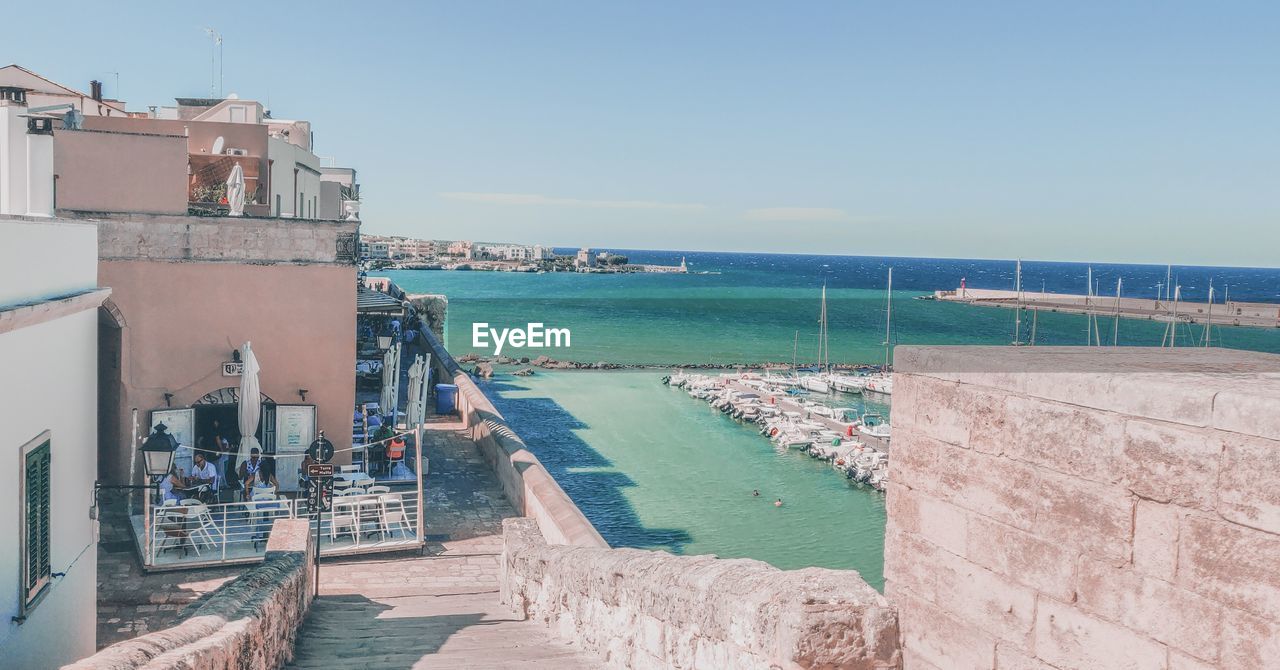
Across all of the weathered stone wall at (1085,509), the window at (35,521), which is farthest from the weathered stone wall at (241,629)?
the weathered stone wall at (1085,509)

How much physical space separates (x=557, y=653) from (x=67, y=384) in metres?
5.06

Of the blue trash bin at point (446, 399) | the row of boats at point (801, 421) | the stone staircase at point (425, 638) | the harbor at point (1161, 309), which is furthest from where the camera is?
the harbor at point (1161, 309)

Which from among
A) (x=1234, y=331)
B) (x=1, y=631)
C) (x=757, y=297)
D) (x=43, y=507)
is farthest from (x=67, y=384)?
(x=757, y=297)

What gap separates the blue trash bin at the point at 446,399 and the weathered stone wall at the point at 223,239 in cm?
1006

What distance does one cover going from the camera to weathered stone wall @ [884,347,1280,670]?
2.82m

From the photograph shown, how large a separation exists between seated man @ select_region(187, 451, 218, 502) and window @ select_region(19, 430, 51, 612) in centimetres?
555

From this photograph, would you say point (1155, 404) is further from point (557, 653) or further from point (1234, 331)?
point (1234, 331)

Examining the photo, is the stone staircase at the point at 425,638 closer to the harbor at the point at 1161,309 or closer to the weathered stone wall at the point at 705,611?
the weathered stone wall at the point at 705,611

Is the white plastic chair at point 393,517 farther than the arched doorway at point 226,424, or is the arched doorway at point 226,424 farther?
the arched doorway at point 226,424

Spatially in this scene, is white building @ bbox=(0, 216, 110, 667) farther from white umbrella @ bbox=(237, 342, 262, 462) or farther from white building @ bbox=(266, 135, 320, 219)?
white building @ bbox=(266, 135, 320, 219)

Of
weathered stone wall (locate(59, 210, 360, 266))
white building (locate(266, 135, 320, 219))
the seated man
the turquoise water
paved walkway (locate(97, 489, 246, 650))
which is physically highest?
white building (locate(266, 135, 320, 219))

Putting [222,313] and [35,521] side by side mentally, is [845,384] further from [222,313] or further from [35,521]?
[35,521]

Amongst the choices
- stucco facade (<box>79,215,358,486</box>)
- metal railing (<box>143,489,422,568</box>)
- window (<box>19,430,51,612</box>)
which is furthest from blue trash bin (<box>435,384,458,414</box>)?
window (<box>19,430,51,612</box>)

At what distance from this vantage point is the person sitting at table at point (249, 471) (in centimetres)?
1370
